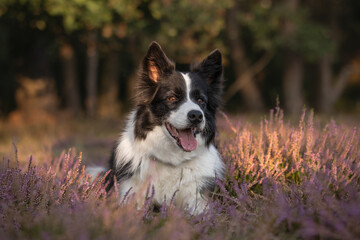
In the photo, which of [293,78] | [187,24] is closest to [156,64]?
[187,24]

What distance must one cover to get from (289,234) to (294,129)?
2022mm

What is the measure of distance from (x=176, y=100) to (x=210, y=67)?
739 mm

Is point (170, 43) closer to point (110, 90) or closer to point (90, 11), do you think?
point (90, 11)

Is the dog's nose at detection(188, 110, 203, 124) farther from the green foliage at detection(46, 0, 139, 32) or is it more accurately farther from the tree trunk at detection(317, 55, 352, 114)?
the tree trunk at detection(317, 55, 352, 114)

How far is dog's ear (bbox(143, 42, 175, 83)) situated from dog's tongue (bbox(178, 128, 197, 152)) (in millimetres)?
768

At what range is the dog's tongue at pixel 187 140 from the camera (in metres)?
4.40

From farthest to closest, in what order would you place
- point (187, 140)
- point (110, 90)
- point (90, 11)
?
point (110, 90) < point (90, 11) < point (187, 140)

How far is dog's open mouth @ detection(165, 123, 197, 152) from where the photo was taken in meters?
4.41

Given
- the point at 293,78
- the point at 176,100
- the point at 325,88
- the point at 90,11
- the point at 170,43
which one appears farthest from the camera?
the point at 325,88

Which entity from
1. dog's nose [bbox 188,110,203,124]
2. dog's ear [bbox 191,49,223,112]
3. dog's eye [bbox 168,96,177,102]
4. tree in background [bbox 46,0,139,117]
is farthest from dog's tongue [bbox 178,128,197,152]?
tree in background [bbox 46,0,139,117]

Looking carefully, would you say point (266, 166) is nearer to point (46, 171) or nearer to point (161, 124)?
point (161, 124)

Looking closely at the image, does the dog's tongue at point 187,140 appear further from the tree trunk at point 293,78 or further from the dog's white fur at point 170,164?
the tree trunk at point 293,78

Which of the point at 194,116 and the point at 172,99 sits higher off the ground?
the point at 172,99

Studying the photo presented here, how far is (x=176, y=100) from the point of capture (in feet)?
15.0
